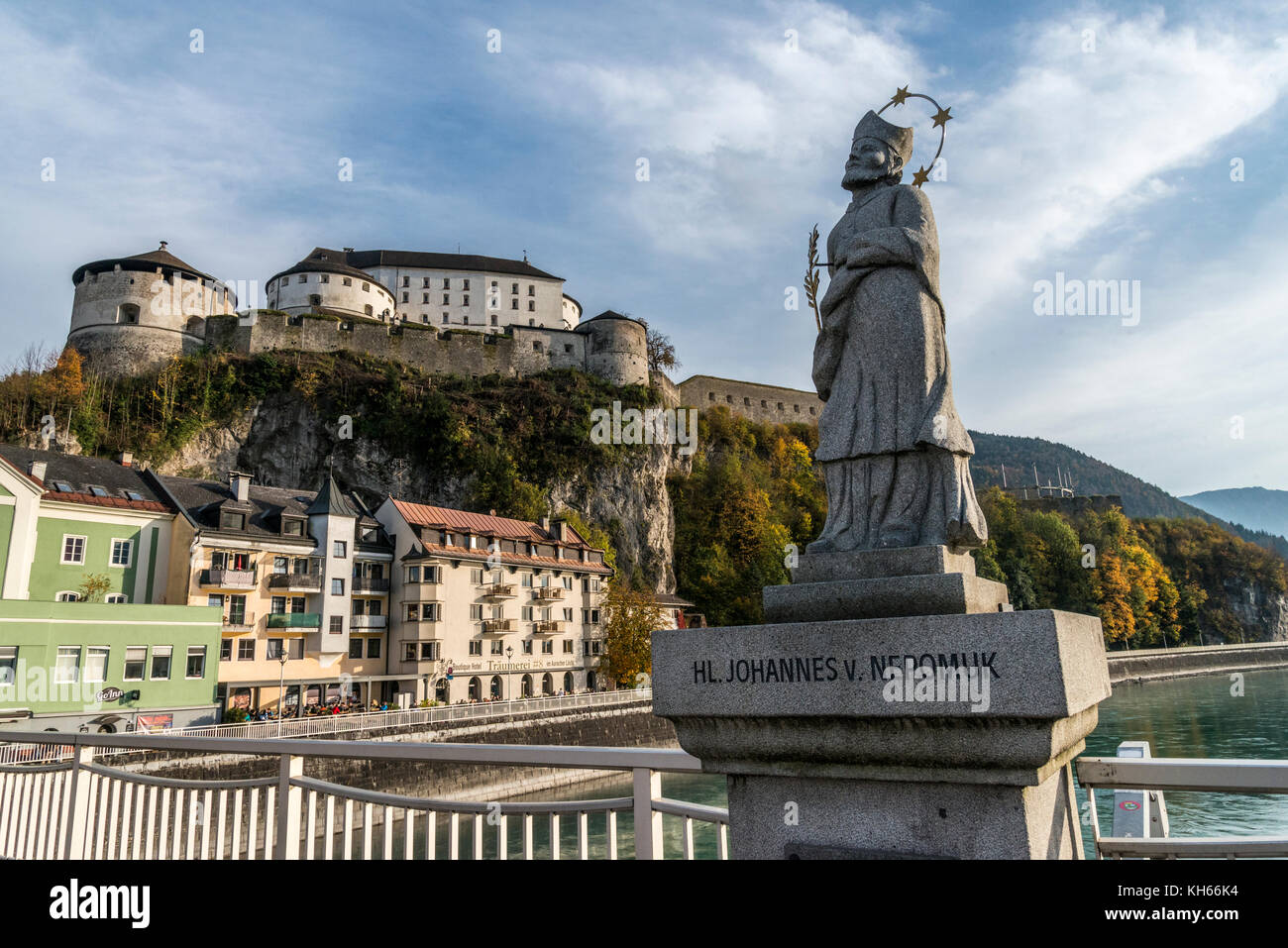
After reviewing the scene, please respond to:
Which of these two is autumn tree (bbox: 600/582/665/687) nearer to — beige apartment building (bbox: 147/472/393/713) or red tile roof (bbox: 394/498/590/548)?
red tile roof (bbox: 394/498/590/548)

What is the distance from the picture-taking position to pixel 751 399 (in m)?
78.0

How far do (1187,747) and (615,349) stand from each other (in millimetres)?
45259

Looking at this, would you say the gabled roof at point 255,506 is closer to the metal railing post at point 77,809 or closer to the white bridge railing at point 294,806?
the white bridge railing at point 294,806

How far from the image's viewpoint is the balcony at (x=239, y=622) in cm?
2931

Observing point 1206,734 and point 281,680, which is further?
point 1206,734

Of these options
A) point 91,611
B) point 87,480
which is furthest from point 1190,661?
point 87,480

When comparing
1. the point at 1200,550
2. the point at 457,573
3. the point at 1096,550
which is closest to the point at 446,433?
the point at 457,573

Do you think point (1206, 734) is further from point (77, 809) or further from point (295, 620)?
point (77, 809)

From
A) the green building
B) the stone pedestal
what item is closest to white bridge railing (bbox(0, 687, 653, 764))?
the green building

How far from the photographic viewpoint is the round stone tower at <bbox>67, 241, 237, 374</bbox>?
4994 cm

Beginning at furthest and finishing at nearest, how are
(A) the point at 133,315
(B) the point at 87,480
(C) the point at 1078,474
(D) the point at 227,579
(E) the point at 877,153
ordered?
(C) the point at 1078,474
(A) the point at 133,315
(D) the point at 227,579
(B) the point at 87,480
(E) the point at 877,153

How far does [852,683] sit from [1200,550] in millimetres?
108713

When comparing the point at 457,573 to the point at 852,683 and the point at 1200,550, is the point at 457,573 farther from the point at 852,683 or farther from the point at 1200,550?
the point at 1200,550

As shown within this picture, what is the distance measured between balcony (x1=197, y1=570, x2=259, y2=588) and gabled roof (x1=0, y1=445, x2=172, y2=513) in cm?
315
